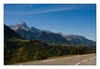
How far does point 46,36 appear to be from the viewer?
514 inches

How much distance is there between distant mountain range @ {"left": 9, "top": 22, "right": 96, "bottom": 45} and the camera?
1286 centimetres

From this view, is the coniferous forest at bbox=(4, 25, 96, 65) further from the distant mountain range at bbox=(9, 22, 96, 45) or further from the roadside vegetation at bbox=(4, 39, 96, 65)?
the distant mountain range at bbox=(9, 22, 96, 45)

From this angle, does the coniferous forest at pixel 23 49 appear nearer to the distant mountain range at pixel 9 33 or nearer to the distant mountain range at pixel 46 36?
the distant mountain range at pixel 9 33

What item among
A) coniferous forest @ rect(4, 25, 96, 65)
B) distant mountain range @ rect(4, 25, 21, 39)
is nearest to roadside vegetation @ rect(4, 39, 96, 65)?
coniferous forest @ rect(4, 25, 96, 65)

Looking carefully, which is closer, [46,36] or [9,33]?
[9,33]

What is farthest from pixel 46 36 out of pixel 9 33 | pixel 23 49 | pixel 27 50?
pixel 9 33

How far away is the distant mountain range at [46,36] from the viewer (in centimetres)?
1286

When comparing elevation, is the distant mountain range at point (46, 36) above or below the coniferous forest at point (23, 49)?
above

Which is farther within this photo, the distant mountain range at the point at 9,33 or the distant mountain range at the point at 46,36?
the distant mountain range at the point at 46,36

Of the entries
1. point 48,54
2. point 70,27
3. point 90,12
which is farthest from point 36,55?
point 90,12

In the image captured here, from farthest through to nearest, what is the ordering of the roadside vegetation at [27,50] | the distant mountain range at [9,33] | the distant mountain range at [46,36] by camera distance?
1. the distant mountain range at [46,36]
2. the roadside vegetation at [27,50]
3. the distant mountain range at [9,33]

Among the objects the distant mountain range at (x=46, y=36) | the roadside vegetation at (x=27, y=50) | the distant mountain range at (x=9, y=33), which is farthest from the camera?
the distant mountain range at (x=46, y=36)

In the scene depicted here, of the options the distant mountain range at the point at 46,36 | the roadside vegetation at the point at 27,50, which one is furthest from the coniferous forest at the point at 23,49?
the distant mountain range at the point at 46,36

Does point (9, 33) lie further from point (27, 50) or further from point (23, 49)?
point (27, 50)
